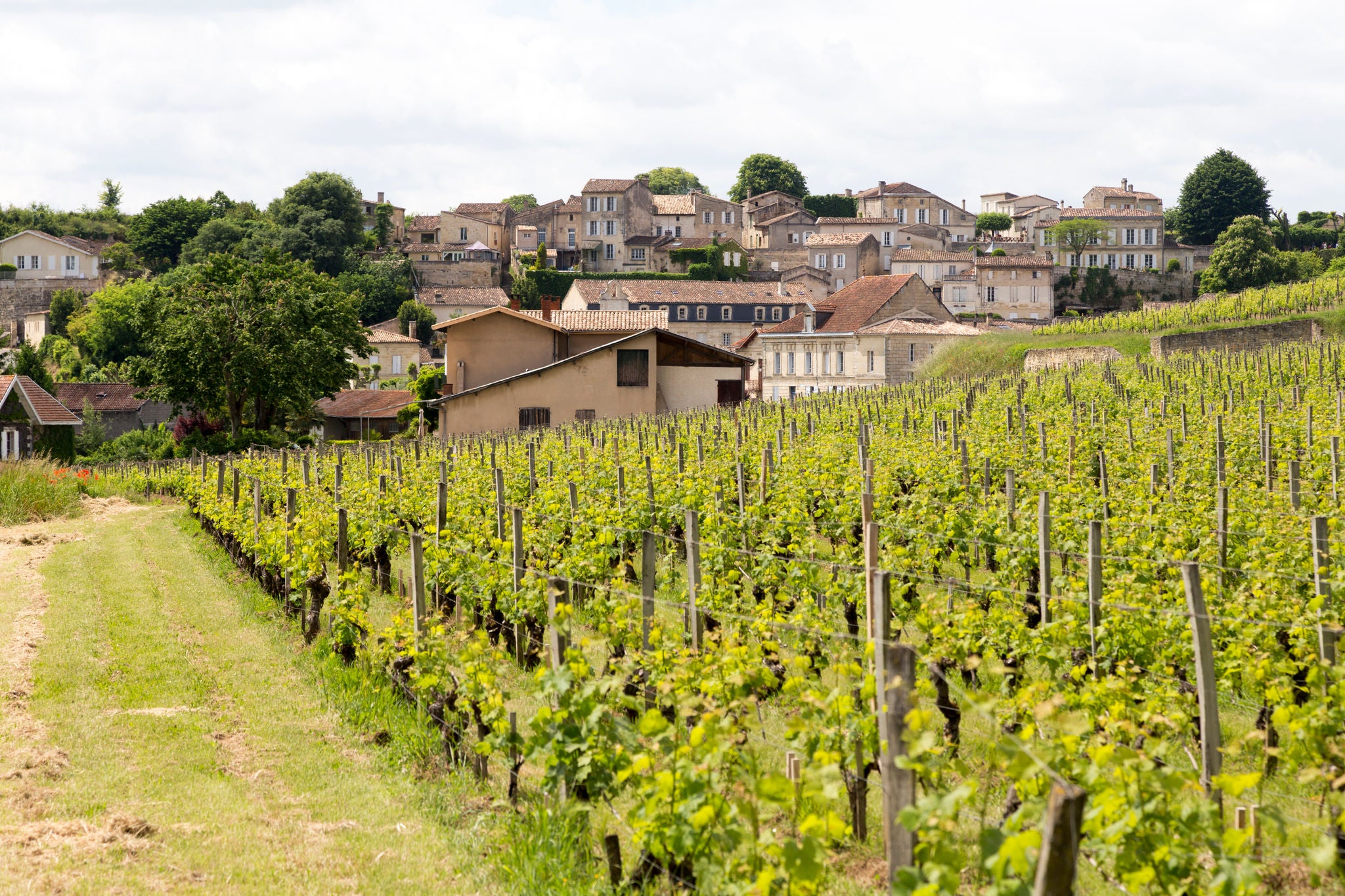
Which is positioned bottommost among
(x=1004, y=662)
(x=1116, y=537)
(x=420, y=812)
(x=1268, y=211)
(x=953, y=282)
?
(x=420, y=812)

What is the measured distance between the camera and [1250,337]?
129ft

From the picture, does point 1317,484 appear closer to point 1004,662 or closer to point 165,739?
point 1004,662

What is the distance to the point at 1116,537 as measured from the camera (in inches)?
370

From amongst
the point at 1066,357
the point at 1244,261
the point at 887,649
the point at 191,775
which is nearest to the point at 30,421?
the point at 1066,357

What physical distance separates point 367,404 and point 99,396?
1445 centimetres

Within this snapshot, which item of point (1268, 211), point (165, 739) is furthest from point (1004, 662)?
point (1268, 211)

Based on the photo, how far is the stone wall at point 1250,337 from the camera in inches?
1539

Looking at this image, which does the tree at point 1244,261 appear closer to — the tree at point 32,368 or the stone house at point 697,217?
the stone house at point 697,217

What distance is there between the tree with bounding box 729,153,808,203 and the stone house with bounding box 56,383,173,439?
61751 mm

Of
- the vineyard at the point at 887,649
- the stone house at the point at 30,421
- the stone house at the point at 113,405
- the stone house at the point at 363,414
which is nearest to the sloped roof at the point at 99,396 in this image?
the stone house at the point at 113,405

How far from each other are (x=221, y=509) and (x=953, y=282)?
6775 cm

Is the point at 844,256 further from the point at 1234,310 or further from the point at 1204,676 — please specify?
the point at 1204,676

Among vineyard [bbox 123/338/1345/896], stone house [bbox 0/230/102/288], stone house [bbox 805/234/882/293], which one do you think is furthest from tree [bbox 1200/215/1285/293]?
stone house [bbox 0/230/102/288]

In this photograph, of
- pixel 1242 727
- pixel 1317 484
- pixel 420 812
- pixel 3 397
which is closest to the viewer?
pixel 420 812
